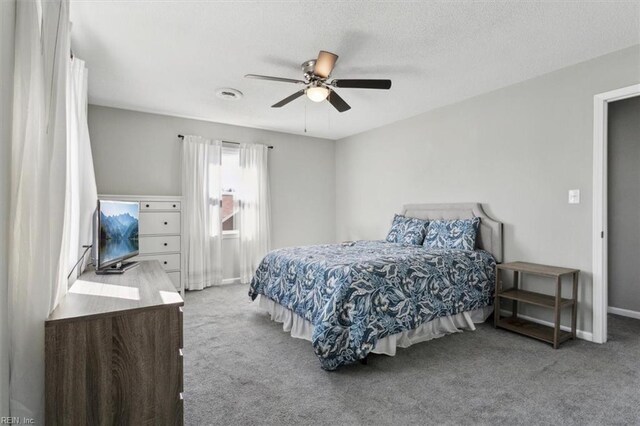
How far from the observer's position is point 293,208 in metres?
5.62

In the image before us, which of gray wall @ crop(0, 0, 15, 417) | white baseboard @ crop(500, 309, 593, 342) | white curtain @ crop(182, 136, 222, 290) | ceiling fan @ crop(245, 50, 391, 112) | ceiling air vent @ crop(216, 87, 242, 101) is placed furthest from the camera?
white curtain @ crop(182, 136, 222, 290)

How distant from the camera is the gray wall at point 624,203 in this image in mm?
3486

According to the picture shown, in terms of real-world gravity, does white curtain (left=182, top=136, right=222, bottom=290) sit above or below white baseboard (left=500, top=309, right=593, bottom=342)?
above

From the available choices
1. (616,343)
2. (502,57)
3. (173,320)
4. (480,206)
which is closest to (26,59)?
(173,320)

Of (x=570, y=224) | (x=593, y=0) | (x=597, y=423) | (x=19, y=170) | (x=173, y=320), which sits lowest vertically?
(x=597, y=423)

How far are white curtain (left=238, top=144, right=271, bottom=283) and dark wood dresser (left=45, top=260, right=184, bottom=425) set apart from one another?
138 inches

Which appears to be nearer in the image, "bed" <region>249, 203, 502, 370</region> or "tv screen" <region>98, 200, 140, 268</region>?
"tv screen" <region>98, 200, 140, 268</region>

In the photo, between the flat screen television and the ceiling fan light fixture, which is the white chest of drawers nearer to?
the flat screen television

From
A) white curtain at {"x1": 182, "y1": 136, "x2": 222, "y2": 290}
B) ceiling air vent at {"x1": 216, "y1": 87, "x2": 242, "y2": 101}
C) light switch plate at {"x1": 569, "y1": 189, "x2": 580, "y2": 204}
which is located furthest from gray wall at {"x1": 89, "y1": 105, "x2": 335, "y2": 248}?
light switch plate at {"x1": 569, "y1": 189, "x2": 580, "y2": 204}

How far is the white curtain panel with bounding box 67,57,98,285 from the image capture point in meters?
2.03

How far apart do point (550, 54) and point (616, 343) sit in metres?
2.50

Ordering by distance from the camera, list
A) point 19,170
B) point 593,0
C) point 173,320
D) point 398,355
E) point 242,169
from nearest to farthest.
A: point 19,170 < point 173,320 < point 593,0 < point 398,355 < point 242,169

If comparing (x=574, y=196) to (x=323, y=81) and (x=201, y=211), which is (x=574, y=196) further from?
(x=201, y=211)

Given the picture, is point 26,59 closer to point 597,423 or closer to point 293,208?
point 597,423
